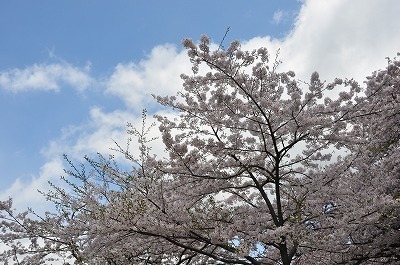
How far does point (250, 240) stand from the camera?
22.2ft

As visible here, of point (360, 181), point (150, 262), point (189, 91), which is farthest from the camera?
point (360, 181)

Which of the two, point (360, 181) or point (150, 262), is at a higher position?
point (360, 181)

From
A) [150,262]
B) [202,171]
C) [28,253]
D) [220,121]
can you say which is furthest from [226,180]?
[28,253]

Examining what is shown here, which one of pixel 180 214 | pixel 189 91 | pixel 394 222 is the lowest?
pixel 180 214

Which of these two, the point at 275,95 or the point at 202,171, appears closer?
the point at 202,171

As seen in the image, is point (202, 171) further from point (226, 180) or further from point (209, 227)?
point (209, 227)

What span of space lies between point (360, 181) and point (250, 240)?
476 centimetres

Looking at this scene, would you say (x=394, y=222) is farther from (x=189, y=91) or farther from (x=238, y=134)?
(x=189, y=91)

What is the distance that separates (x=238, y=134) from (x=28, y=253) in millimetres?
7343

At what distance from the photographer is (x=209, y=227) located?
757cm

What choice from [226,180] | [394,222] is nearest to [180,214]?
[226,180]

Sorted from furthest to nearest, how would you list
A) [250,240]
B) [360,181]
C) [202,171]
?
1. [360,181]
2. [202,171]
3. [250,240]

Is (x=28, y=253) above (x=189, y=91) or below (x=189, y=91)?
below

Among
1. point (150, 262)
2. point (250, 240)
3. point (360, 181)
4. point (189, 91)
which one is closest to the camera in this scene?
point (250, 240)
